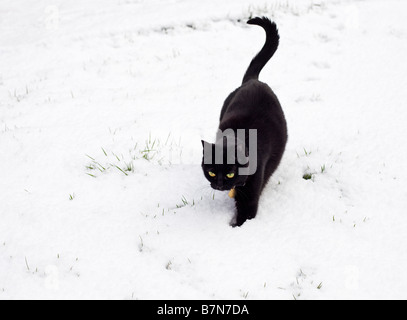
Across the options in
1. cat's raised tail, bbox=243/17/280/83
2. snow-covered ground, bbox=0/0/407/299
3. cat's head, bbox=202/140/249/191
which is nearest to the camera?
snow-covered ground, bbox=0/0/407/299

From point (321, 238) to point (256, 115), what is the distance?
43.7 inches

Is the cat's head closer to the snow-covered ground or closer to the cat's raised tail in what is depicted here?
the snow-covered ground

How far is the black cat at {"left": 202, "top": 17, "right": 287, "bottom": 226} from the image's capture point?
2564 mm

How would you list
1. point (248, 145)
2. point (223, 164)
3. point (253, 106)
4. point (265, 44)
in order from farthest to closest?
point (265, 44) → point (253, 106) → point (248, 145) → point (223, 164)

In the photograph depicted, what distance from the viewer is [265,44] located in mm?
3395

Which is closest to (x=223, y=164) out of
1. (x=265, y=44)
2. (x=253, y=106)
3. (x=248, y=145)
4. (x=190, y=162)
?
(x=248, y=145)

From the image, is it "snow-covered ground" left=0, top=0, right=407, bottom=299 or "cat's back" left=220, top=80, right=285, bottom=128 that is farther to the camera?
"cat's back" left=220, top=80, right=285, bottom=128

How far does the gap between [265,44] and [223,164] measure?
150 centimetres

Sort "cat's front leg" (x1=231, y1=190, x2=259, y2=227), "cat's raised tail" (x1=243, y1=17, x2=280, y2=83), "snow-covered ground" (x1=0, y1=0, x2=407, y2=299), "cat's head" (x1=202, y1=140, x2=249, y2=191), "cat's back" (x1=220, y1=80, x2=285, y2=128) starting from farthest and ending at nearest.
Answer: "cat's raised tail" (x1=243, y1=17, x2=280, y2=83), "cat's back" (x1=220, y1=80, x2=285, y2=128), "cat's front leg" (x1=231, y1=190, x2=259, y2=227), "cat's head" (x1=202, y1=140, x2=249, y2=191), "snow-covered ground" (x1=0, y1=0, x2=407, y2=299)

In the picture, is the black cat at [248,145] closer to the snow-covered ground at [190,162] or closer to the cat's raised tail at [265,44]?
the cat's raised tail at [265,44]

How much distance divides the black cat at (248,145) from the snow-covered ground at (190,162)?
245 mm

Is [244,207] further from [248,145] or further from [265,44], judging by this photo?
[265,44]

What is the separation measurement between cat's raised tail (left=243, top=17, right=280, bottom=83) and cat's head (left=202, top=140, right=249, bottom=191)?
4.13 feet

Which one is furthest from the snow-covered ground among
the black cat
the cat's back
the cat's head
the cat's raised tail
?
the cat's raised tail
